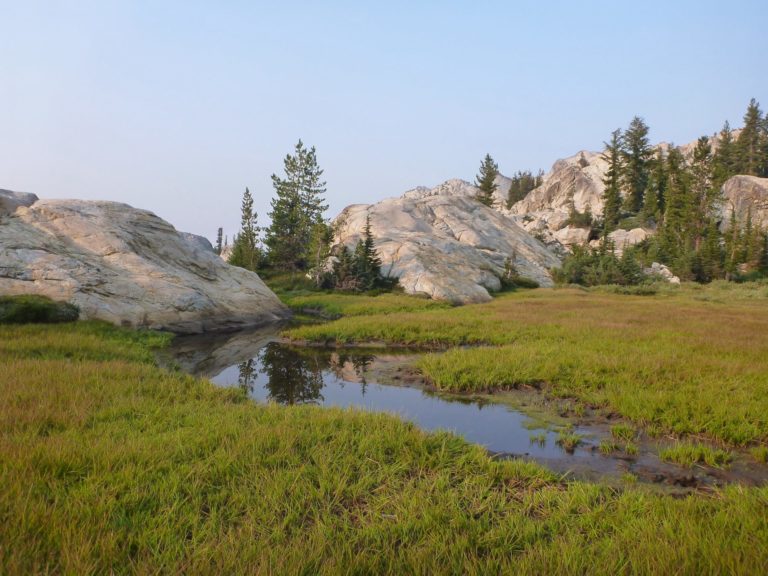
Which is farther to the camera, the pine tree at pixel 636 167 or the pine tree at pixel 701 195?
the pine tree at pixel 636 167

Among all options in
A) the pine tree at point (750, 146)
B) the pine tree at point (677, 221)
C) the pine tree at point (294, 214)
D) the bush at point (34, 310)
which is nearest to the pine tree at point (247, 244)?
the pine tree at point (294, 214)

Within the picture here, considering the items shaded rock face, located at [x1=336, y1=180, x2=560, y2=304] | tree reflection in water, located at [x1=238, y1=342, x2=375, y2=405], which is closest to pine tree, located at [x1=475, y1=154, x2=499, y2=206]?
shaded rock face, located at [x1=336, y1=180, x2=560, y2=304]

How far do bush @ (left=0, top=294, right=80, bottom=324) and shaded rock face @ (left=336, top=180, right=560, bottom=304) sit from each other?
2871 cm

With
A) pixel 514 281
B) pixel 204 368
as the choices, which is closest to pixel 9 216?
pixel 204 368

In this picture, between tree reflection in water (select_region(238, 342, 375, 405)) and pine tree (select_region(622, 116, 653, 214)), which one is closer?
tree reflection in water (select_region(238, 342, 375, 405))

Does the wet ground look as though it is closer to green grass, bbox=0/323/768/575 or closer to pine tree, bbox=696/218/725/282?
green grass, bbox=0/323/768/575

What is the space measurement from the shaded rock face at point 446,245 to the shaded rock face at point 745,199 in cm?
3518

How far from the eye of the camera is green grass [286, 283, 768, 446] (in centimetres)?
976

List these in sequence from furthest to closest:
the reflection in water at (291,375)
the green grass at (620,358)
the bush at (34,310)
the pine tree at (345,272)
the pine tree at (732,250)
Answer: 1. the pine tree at (732,250)
2. the pine tree at (345,272)
3. the bush at (34,310)
4. the reflection in water at (291,375)
5. the green grass at (620,358)

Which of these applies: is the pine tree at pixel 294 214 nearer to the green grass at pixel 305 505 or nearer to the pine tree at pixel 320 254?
the pine tree at pixel 320 254

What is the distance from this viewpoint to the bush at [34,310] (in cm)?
1688

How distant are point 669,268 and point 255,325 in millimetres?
67280

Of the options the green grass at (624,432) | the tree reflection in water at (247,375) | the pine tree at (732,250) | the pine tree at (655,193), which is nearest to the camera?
the green grass at (624,432)

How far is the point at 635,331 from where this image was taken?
20.0 metres
